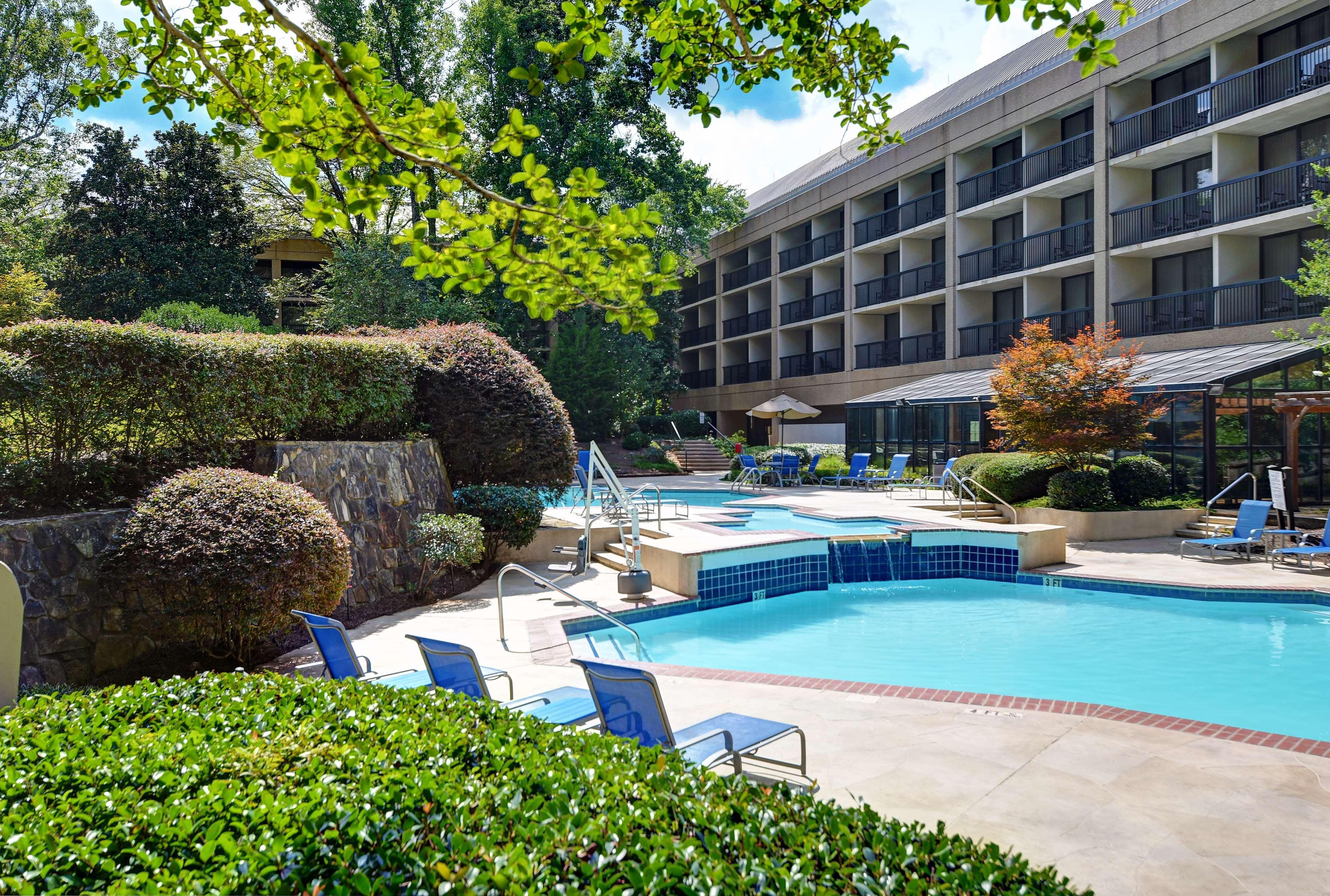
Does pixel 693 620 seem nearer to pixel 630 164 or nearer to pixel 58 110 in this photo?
pixel 630 164

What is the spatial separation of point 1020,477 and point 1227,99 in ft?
35.5

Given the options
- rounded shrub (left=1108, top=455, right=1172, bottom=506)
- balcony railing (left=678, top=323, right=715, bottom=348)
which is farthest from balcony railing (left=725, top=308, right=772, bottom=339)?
rounded shrub (left=1108, top=455, right=1172, bottom=506)

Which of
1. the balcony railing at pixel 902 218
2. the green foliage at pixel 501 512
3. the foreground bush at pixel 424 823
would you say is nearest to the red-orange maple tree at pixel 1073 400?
the green foliage at pixel 501 512

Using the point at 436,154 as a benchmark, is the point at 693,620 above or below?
below

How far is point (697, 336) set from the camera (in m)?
45.3

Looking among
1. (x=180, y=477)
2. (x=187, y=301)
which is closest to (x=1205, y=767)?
(x=180, y=477)

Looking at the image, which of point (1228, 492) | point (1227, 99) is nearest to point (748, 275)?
point (1227, 99)

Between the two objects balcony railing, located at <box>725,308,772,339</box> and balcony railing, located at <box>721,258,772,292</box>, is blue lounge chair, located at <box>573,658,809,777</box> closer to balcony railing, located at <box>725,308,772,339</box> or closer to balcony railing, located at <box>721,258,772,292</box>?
balcony railing, located at <box>725,308,772,339</box>

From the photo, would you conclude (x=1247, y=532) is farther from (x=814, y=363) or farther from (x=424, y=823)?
(x=814, y=363)

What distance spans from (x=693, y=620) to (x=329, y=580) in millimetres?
4480

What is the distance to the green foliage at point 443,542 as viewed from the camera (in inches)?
401

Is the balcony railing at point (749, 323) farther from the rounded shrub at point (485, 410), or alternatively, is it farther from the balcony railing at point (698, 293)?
the rounded shrub at point (485, 410)

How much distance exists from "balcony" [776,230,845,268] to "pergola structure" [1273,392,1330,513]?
20.3 m

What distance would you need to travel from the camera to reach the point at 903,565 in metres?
13.3
